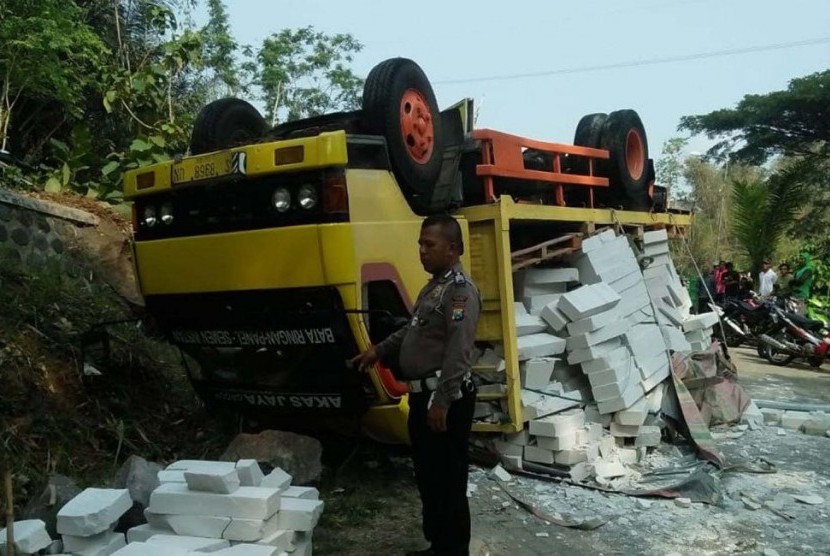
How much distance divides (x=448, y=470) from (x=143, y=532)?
1.34 meters

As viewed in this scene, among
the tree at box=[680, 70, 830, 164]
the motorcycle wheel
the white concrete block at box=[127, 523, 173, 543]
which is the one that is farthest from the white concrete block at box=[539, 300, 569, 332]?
the tree at box=[680, 70, 830, 164]

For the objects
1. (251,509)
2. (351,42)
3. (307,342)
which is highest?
(351,42)

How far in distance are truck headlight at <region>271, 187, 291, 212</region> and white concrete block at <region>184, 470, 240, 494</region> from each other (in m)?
1.29

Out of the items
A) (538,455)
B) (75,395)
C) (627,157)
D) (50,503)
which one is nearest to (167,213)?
(75,395)

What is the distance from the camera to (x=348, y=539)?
3.64 meters

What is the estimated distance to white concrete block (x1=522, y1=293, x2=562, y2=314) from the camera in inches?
204

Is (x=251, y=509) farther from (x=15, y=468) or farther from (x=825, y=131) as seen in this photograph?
(x=825, y=131)

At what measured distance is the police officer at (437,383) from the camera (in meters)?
3.18

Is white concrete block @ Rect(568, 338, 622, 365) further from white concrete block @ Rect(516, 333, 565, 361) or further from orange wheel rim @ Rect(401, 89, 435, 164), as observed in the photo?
orange wheel rim @ Rect(401, 89, 435, 164)

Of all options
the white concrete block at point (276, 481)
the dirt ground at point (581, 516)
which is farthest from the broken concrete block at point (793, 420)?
the white concrete block at point (276, 481)

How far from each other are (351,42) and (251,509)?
2185 cm

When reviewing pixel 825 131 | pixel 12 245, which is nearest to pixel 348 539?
pixel 12 245

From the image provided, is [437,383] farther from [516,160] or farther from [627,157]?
[627,157]

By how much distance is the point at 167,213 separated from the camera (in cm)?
405
